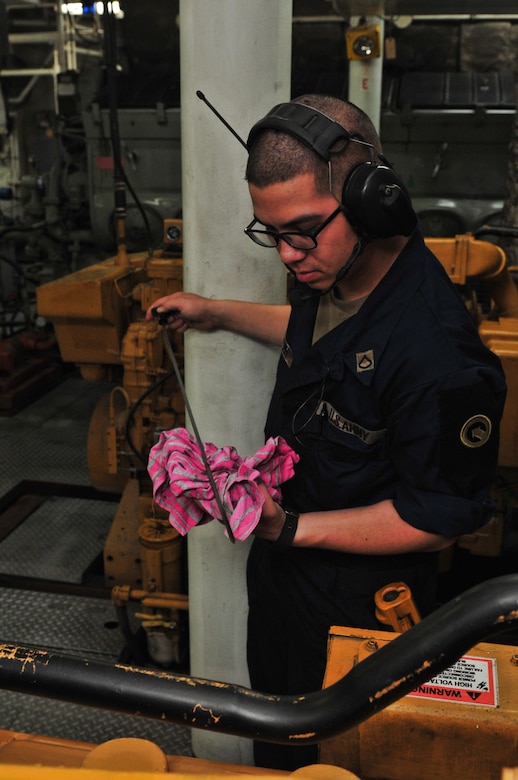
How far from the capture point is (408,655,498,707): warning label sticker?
1076 mm

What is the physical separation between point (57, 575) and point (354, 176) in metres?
2.97

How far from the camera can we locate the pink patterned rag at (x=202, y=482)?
1508mm

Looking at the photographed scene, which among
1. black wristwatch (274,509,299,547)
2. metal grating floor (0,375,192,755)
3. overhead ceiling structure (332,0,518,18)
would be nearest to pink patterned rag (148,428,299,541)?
black wristwatch (274,509,299,547)

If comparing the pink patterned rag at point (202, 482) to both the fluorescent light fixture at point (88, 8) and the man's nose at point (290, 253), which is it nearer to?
the man's nose at point (290, 253)

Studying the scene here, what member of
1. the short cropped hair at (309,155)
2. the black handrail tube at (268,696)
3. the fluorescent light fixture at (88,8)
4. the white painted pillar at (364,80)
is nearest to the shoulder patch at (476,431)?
the short cropped hair at (309,155)

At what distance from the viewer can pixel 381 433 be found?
162 cm

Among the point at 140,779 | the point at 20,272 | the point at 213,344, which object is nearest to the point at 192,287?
the point at 213,344

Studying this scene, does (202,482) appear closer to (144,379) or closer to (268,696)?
(268,696)

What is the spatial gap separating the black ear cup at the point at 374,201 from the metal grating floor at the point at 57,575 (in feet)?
5.07

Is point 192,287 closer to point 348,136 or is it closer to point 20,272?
point 348,136

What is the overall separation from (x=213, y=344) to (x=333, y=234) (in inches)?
27.9

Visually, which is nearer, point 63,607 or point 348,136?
point 348,136

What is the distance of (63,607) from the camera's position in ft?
11.7

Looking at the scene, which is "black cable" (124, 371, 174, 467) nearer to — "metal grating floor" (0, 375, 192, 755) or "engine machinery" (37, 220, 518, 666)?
"engine machinery" (37, 220, 518, 666)
